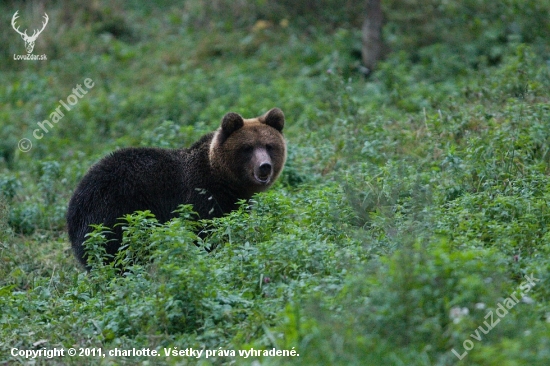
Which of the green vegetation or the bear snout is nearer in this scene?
Result: the green vegetation

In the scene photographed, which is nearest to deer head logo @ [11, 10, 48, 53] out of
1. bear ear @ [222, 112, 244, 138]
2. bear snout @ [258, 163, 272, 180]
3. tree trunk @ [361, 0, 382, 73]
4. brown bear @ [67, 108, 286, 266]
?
tree trunk @ [361, 0, 382, 73]

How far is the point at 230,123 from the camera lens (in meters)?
8.25

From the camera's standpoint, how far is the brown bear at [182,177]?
752 centimetres

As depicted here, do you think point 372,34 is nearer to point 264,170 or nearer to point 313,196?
point 264,170

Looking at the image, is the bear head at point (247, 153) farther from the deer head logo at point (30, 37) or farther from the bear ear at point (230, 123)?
the deer head logo at point (30, 37)

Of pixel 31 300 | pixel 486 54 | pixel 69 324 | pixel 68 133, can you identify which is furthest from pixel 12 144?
pixel 486 54

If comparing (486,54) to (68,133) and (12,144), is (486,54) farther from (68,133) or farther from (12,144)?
(12,144)

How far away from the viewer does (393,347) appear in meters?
4.32

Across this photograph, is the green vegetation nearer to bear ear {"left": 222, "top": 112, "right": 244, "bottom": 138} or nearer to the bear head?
the bear head

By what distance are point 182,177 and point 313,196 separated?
1.49m

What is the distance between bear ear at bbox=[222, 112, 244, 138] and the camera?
8.18 meters

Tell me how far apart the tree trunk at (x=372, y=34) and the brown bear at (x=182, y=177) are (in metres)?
5.53

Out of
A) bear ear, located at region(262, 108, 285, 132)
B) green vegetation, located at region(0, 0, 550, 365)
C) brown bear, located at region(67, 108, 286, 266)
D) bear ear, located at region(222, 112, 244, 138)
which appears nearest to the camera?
green vegetation, located at region(0, 0, 550, 365)

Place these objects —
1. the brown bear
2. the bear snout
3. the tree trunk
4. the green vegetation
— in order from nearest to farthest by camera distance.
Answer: the green vegetation
the brown bear
the bear snout
the tree trunk
